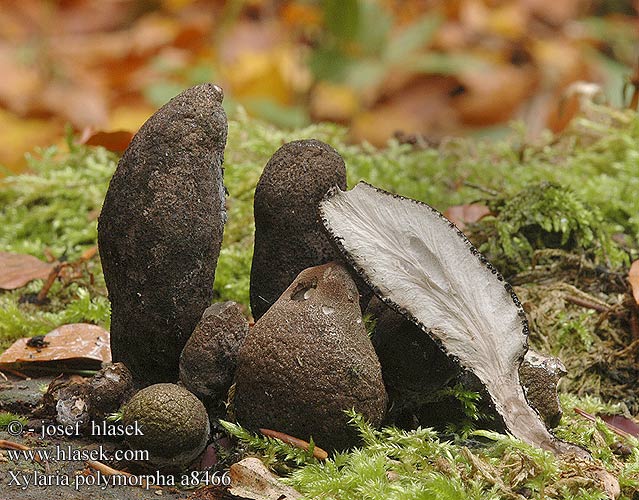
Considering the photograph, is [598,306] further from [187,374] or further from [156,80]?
[156,80]

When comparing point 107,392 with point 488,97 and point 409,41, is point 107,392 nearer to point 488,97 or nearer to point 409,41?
point 409,41

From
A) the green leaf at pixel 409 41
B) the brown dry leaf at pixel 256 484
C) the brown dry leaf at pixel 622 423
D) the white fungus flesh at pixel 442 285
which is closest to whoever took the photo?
the brown dry leaf at pixel 256 484

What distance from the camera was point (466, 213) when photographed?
117 inches

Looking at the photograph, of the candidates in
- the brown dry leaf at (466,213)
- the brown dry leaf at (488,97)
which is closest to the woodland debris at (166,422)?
the brown dry leaf at (466,213)

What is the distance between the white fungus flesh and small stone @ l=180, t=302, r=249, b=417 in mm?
287

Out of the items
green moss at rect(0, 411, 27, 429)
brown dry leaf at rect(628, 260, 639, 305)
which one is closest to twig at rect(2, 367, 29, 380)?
green moss at rect(0, 411, 27, 429)

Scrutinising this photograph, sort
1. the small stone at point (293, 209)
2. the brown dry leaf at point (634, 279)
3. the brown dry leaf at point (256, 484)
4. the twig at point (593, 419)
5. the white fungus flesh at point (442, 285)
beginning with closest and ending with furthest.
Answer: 1. the brown dry leaf at point (256, 484)
2. the white fungus flesh at point (442, 285)
3. the small stone at point (293, 209)
4. the twig at point (593, 419)
5. the brown dry leaf at point (634, 279)

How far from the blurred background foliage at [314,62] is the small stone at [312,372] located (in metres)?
3.44

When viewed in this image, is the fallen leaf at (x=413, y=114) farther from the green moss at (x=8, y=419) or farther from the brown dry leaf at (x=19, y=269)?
the green moss at (x=8, y=419)

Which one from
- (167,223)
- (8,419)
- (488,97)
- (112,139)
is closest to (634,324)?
(167,223)

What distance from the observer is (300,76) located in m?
6.27

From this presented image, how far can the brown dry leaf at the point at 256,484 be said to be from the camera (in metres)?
1.49

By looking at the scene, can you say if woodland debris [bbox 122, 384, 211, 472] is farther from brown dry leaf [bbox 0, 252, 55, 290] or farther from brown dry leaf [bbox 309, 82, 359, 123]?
Result: brown dry leaf [bbox 309, 82, 359, 123]

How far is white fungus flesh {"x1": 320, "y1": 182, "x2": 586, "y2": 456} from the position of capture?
64.1 inches
